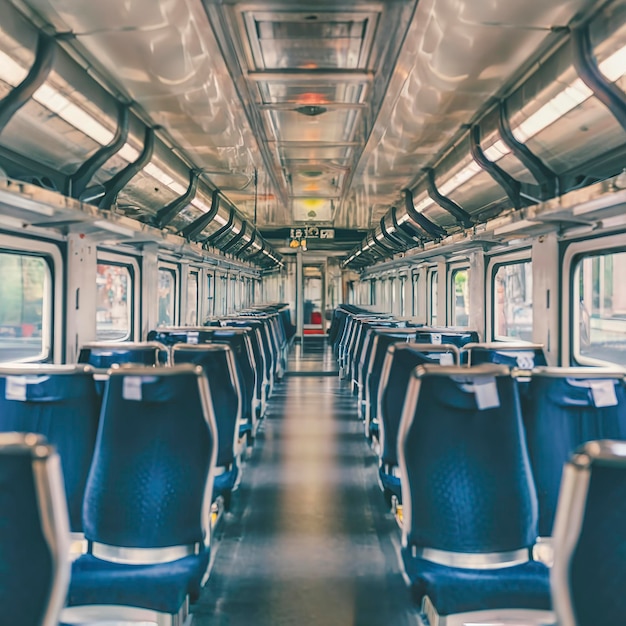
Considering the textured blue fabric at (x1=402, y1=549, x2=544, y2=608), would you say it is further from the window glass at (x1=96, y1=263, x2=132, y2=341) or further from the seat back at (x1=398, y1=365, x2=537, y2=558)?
the window glass at (x1=96, y1=263, x2=132, y2=341)

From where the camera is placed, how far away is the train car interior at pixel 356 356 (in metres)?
2.12

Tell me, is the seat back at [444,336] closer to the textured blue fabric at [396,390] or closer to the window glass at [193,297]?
the textured blue fabric at [396,390]

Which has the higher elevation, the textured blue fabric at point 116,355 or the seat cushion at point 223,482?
the textured blue fabric at point 116,355

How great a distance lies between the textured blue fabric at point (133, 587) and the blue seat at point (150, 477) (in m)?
0.01

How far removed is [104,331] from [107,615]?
5.85m

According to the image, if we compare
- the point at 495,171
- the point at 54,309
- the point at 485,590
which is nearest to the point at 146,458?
the point at 485,590

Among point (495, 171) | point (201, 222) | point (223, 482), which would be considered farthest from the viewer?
point (201, 222)

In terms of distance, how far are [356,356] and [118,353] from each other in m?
3.95

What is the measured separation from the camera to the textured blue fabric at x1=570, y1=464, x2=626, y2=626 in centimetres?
113

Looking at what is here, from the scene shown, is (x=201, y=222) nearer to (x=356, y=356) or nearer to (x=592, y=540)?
(x=356, y=356)

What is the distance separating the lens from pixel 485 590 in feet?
6.82

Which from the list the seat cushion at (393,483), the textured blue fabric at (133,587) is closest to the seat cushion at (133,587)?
the textured blue fabric at (133,587)

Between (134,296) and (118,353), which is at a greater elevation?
(134,296)

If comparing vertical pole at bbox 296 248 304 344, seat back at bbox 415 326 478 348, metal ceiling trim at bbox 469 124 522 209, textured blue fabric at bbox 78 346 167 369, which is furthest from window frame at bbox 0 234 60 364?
vertical pole at bbox 296 248 304 344
